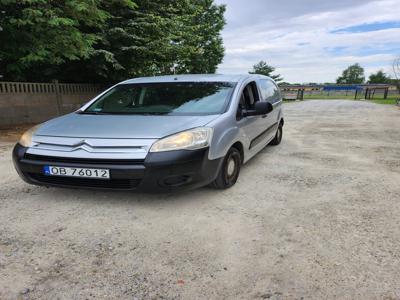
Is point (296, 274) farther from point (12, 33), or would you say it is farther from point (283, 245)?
point (12, 33)

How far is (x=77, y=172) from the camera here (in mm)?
3256

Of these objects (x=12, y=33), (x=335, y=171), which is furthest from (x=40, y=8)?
(x=335, y=171)

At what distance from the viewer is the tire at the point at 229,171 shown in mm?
3909

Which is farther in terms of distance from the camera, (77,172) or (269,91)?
(269,91)

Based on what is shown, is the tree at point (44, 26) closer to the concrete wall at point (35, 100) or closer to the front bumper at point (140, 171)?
the concrete wall at point (35, 100)

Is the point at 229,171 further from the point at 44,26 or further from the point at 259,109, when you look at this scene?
the point at 44,26

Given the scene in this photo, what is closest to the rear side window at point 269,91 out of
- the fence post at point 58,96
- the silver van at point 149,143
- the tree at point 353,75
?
the silver van at point 149,143

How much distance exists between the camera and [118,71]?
1286cm

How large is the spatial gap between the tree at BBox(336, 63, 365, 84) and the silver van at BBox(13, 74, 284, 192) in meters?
124

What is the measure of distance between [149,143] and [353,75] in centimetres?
12993

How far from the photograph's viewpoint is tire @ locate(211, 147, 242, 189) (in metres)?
3.91

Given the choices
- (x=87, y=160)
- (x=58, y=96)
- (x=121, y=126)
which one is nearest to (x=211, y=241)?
(x=87, y=160)

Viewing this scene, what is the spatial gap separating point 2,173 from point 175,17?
10.6m

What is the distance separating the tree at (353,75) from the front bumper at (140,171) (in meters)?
125
